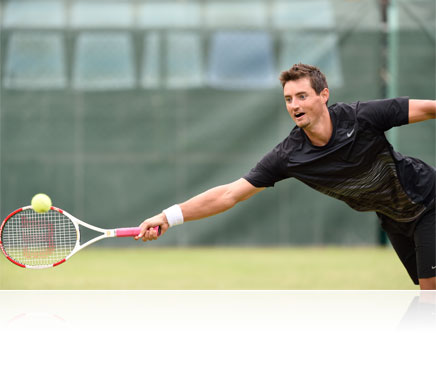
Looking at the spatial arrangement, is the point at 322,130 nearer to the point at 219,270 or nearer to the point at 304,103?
the point at 304,103

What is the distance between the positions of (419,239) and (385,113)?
2.34 ft

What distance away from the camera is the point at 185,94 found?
24.5 ft

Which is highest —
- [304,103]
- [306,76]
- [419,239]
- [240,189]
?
[306,76]

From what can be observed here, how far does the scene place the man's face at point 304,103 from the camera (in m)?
3.04

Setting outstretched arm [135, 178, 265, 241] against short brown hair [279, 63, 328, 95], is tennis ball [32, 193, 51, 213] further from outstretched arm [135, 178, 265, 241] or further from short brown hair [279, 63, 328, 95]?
short brown hair [279, 63, 328, 95]

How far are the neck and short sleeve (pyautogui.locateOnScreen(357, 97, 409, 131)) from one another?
0.15 metres

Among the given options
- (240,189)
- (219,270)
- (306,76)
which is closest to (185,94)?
(219,270)

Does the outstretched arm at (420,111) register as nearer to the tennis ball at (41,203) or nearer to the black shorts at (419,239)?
the black shorts at (419,239)

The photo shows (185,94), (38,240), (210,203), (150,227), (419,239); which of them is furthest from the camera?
(185,94)

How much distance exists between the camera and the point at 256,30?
295 inches

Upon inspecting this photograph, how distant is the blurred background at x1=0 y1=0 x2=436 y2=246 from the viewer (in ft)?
24.0

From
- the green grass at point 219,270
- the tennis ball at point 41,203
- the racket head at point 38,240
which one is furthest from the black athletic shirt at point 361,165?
the green grass at point 219,270
